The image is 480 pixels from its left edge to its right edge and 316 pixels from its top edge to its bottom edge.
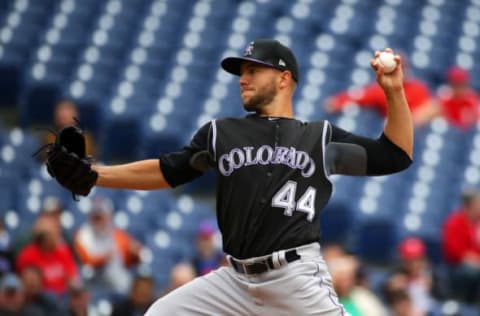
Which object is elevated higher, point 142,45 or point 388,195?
point 142,45

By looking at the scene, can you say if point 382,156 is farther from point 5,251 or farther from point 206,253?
point 5,251

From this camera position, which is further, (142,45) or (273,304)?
(142,45)

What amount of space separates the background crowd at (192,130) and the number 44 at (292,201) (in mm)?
2254

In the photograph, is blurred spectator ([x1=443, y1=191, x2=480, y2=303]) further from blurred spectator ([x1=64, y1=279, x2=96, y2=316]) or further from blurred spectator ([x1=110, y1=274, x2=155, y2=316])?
blurred spectator ([x1=64, y1=279, x2=96, y2=316])

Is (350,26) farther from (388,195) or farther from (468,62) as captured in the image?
(388,195)

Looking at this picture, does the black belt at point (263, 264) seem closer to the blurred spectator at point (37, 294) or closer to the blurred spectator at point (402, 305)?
the blurred spectator at point (402, 305)

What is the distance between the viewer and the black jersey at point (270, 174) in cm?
442

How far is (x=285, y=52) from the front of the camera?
4.64 meters

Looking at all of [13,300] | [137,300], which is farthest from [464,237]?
[13,300]

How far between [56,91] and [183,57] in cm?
148

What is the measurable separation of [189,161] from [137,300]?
2.93m

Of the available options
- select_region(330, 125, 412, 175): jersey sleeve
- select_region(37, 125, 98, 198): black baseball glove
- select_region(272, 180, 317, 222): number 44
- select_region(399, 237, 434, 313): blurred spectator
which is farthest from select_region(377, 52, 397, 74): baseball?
select_region(399, 237, 434, 313): blurred spectator

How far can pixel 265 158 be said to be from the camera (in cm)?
450

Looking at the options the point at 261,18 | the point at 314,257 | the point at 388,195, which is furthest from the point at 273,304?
the point at 261,18
